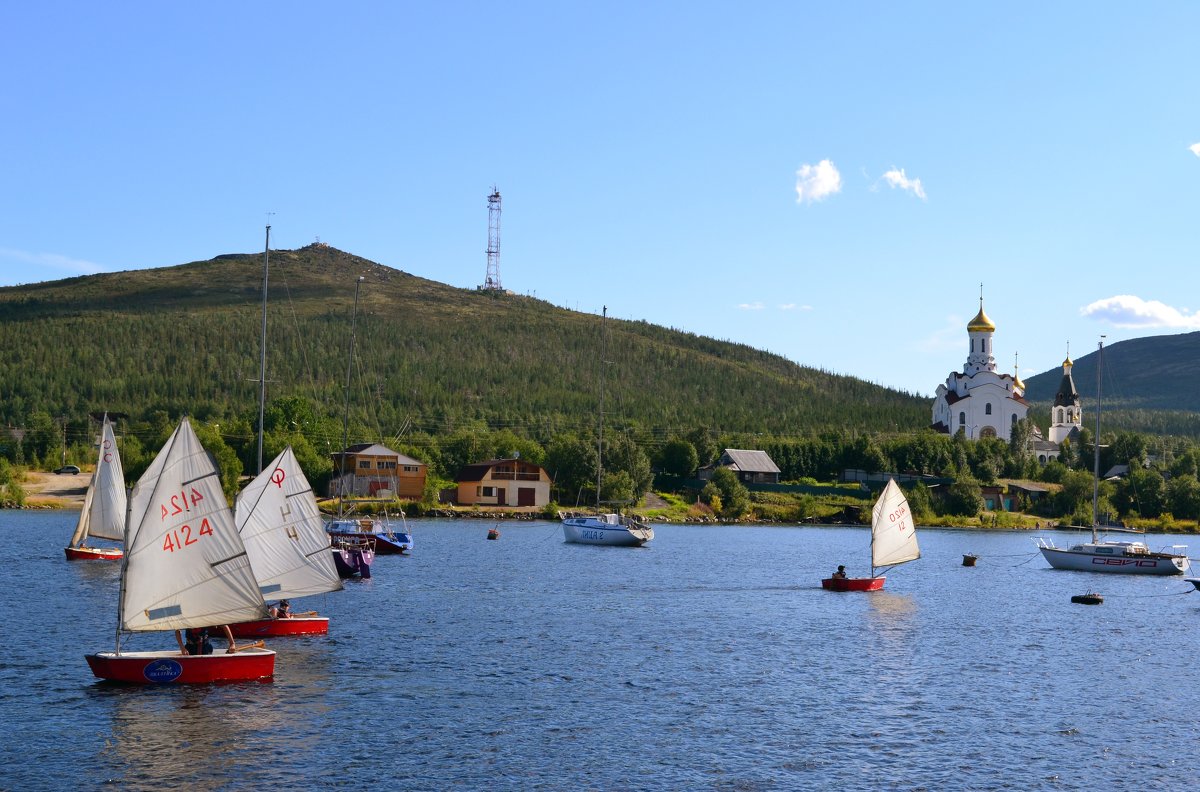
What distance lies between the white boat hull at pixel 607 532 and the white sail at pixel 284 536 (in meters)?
61.3

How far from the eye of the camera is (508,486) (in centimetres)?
16700

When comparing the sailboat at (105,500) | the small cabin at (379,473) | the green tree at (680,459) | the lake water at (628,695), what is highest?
the green tree at (680,459)

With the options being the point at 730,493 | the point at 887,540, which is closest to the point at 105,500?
the point at 887,540

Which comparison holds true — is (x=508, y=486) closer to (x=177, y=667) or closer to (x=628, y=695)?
(x=628, y=695)

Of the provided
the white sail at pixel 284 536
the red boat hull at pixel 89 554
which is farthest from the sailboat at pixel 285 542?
the red boat hull at pixel 89 554

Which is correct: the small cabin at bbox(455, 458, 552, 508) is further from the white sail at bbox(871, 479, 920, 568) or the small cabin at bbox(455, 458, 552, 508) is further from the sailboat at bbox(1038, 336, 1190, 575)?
the white sail at bbox(871, 479, 920, 568)

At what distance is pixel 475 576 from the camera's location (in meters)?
84.0

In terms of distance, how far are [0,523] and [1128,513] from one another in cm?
14027

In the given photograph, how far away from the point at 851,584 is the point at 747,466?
112 meters

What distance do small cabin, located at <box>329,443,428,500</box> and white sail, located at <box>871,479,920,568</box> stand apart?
8197 centimetres

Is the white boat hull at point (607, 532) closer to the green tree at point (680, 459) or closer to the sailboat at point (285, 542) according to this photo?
the sailboat at point (285, 542)

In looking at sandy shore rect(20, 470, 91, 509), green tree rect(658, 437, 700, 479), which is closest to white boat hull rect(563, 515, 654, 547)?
sandy shore rect(20, 470, 91, 509)

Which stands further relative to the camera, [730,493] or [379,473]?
A: [730,493]

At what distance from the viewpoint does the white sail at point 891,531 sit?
83375 mm
